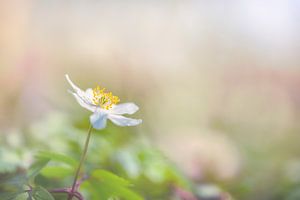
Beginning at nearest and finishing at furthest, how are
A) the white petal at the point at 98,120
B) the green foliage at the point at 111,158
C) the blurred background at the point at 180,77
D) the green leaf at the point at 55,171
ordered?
the white petal at the point at 98,120 < the green leaf at the point at 55,171 < the green foliage at the point at 111,158 < the blurred background at the point at 180,77

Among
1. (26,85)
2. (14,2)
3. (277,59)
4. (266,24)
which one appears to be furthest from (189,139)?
(266,24)

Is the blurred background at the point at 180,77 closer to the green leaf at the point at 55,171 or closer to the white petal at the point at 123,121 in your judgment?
A: the green leaf at the point at 55,171

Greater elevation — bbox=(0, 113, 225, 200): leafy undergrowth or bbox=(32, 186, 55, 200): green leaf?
bbox=(0, 113, 225, 200): leafy undergrowth

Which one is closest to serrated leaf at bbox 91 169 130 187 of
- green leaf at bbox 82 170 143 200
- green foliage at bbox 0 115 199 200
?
green leaf at bbox 82 170 143 200

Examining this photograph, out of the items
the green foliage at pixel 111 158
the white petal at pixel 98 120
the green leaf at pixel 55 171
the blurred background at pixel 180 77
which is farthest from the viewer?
the blurred background at pixel 180 77

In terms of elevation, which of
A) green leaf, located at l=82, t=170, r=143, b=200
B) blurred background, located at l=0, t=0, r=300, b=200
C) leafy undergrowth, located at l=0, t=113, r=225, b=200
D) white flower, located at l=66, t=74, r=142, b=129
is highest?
blurred background, located at l=0, t=0, r=300, b=200

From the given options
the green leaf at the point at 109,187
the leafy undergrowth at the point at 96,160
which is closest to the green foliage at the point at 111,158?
the leafy undergrowth at the point at 96,160

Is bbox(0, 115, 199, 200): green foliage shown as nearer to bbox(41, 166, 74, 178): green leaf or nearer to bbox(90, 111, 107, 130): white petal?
bbox(41, 166, 74, 178): green leaf
